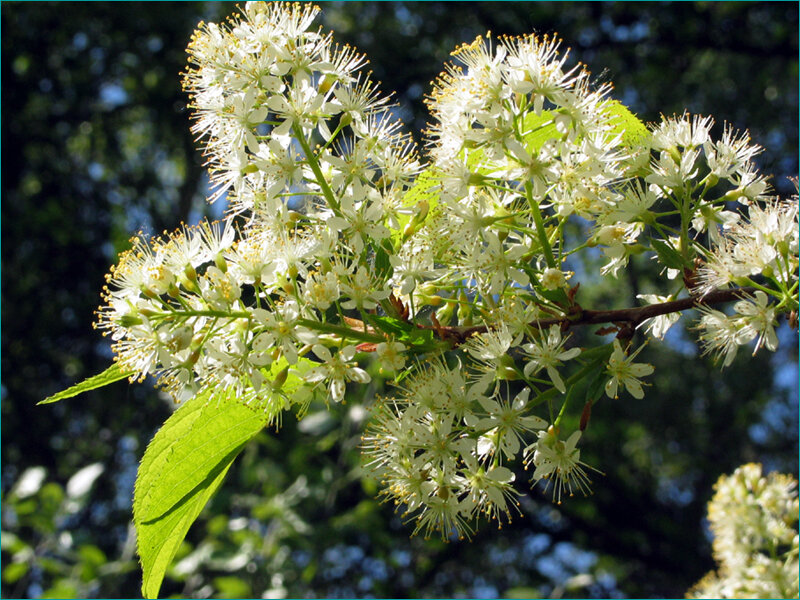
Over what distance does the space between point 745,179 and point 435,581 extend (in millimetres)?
8517

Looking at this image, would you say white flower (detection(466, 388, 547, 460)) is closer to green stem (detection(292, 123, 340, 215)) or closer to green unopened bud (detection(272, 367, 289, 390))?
green unopened bud (detection(272, 367, 289, 390))

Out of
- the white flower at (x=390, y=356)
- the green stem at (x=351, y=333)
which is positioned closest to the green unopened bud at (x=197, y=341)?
the green stem at (x=351, y=333)

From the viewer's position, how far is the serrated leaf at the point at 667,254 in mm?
1410

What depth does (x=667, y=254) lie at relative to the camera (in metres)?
1.41

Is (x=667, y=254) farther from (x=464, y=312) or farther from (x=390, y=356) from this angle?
(x=390, y=356)

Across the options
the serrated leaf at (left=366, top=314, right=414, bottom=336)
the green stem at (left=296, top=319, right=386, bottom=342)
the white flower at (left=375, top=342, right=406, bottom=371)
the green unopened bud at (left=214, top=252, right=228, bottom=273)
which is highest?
the green unopened bud at (left=214, top=252, right=228, bottom=273)

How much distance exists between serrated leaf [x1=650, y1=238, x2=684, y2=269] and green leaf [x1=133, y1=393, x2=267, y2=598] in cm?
83

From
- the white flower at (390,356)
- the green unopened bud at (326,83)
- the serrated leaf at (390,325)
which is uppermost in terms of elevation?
the green unopened bud at (326,83)

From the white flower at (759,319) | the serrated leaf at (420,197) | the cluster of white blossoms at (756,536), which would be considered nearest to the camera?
the white flower at (759,319)

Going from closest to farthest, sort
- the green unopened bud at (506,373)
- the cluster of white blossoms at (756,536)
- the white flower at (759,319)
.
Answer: the white flower at (759,319) → the green unopened bud at (506,373) → the cluster of white blossoms at (756,536)

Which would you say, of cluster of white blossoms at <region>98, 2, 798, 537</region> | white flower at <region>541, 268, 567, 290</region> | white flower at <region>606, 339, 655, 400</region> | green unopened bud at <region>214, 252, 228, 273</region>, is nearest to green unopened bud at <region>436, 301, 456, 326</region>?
cluster of white blossoms at <region>98, 2, 798, 537</region>

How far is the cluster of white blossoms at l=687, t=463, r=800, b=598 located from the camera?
8.75 ft

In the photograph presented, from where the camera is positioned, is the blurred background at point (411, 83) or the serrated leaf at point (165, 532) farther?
the blurred background at point (411, 83)

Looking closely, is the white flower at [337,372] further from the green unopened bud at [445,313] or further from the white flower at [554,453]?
the white flower at [554,453]
